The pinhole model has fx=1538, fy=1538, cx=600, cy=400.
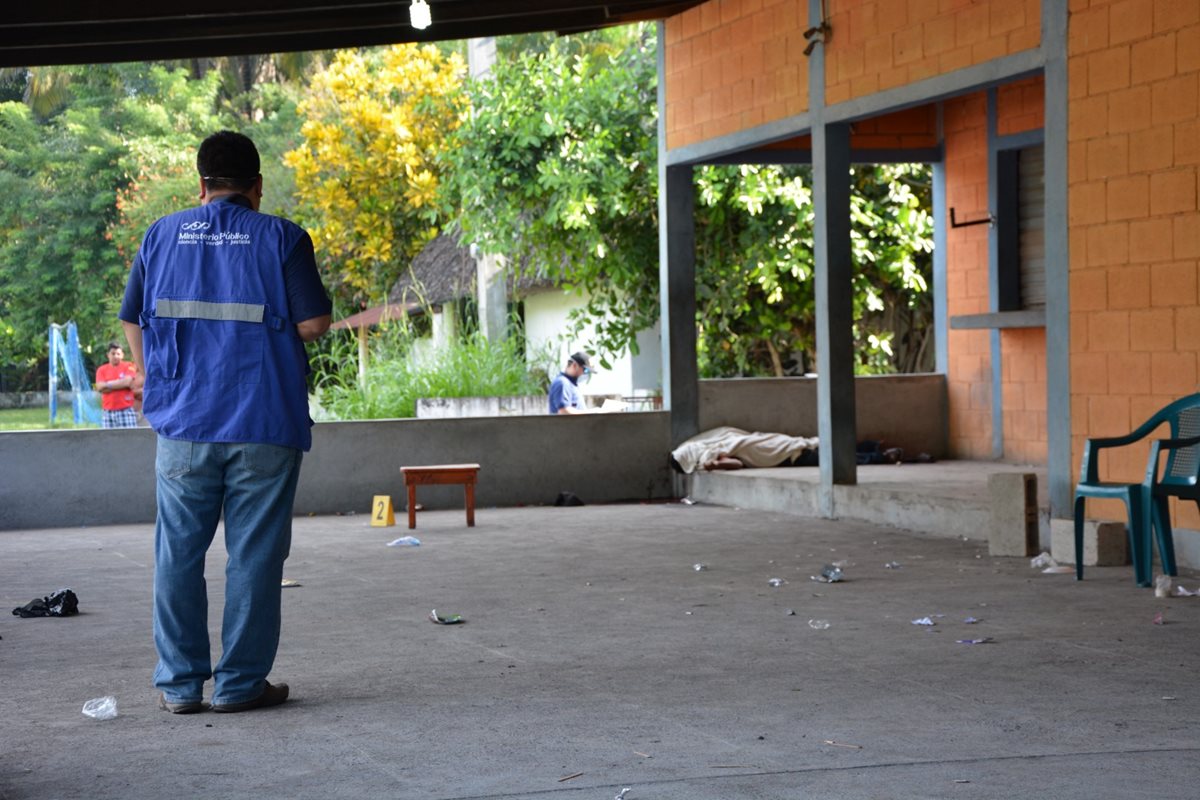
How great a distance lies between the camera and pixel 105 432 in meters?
13.3

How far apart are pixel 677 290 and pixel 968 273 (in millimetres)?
2810

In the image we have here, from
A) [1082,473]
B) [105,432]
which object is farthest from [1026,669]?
[105,432]

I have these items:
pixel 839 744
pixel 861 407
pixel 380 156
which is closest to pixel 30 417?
pixel 380 156

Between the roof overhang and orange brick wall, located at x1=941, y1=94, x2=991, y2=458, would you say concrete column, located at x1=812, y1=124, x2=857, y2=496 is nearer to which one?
the roof overhang

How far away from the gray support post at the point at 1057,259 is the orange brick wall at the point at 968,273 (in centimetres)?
517

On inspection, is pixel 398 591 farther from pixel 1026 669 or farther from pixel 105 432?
pixel 105 432

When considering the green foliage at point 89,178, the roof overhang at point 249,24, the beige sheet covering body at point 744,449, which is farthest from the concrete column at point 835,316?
the green foliage at point 89,178

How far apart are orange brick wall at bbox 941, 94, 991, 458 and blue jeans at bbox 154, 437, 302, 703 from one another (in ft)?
34.4

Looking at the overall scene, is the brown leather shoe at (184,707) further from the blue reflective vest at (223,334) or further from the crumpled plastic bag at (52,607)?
the crumpled plastic bag at (52,607)

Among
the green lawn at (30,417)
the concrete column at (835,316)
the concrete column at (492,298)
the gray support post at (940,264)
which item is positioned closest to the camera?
the concrete column at (835,316)

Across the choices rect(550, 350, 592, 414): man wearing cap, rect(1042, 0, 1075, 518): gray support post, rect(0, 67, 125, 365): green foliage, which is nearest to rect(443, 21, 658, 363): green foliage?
rect(550, 350, 592, 414): man wearing cap

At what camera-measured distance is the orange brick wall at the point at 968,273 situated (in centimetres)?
1454

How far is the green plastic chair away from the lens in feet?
25.6

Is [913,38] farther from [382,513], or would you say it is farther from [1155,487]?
[382,513]
